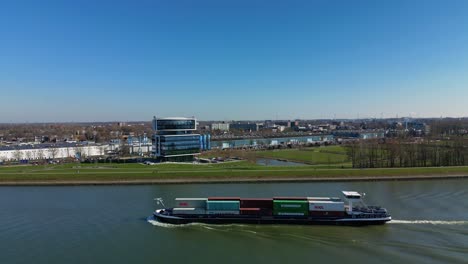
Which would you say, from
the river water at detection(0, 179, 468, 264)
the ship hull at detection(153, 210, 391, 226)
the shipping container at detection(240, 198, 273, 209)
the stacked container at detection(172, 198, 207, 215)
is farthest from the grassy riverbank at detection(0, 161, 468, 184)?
the ship hull at detection(153, 210, 391, 226)

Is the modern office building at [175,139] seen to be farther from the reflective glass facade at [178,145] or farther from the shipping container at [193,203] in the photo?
the shipping container at [193,203]

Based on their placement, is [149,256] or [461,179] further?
[461,179]

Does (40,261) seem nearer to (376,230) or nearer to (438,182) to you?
(376,230)

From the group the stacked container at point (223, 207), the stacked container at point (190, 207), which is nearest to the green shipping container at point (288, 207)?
the stacked container at point (223, 207)

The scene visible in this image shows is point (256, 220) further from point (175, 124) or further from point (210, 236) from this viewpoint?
point (175, 124)

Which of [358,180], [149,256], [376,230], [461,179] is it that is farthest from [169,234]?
[461,179]

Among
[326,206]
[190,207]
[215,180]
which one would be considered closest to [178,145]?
[215,180]
